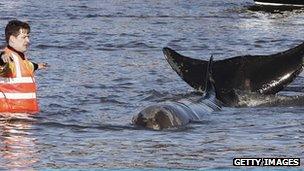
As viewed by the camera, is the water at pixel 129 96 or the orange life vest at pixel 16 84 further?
the orange life vest at pixel 16 84

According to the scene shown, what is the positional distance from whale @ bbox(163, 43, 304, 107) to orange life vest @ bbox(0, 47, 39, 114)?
442 cm

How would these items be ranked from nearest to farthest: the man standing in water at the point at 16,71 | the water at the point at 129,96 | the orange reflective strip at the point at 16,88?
the water at the point at 129,96 < the man standing in water at the point at 16,71 < the orange reflective strip at the point at 16,88

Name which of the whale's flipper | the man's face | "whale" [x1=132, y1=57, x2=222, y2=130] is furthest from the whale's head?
the whale's flipper

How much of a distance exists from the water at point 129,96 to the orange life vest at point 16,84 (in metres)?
0.28

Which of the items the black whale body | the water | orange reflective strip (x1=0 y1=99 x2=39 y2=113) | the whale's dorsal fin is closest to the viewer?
the water

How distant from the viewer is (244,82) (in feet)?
62.7

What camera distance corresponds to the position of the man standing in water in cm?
1531

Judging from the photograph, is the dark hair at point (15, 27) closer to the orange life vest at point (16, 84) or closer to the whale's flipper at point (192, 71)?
the orange life vest at point (16, 84)

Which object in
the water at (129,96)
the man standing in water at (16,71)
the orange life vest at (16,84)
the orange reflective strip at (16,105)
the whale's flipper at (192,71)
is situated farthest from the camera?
the whale's flipper at (192,71)

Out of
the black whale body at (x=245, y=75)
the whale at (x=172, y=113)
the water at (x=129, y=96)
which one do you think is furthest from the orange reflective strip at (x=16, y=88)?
the black whale body at (x=245, y=75)

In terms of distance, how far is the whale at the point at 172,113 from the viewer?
1523 cm

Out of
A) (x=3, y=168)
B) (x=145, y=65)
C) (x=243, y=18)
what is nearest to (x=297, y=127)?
(x=3, y=168)

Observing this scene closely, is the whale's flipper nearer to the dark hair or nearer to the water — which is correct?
the water

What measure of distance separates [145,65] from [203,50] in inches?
180
